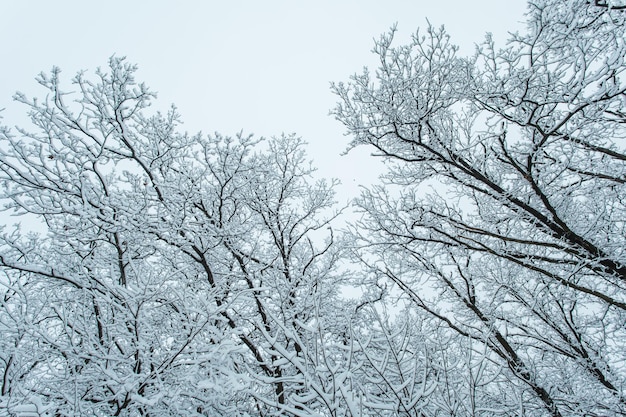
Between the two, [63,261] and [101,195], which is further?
[63,261]

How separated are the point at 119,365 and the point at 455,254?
506 cm

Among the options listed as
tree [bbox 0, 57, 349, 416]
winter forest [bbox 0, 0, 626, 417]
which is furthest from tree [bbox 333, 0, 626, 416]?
tree [bbox 0, 57, 349, 416]

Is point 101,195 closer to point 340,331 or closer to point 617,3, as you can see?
point 340,331

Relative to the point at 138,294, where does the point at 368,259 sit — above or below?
above

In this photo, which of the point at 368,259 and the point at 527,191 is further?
the point at 368,259

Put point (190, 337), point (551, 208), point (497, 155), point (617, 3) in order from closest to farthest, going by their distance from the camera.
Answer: point (190, 337), point (617, 3), point (551, 208), point (497, 155)

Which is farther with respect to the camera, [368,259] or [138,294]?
[368,259]

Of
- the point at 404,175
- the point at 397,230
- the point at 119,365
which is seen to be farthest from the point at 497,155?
the point at 119,365

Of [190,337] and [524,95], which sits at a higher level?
[524,95]

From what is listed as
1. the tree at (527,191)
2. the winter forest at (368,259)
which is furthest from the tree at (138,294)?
the tree at (527,191)

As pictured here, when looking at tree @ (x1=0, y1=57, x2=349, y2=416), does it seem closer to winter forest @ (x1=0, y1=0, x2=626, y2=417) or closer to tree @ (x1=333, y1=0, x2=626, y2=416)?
winter forest @ (x1=0, y1=0, x2=626, y2=417)

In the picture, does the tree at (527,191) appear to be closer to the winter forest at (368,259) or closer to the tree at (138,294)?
the winter forest at (368,259)

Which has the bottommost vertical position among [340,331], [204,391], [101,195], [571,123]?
[204,391]

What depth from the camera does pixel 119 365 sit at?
300cm
